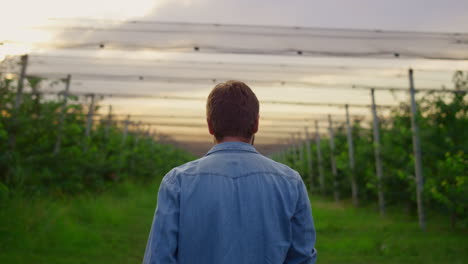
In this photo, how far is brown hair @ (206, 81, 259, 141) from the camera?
1.86 meters

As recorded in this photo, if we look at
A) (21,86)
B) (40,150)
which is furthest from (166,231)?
(40,150)

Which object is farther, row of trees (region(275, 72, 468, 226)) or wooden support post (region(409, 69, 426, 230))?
wooden support post (region(409, 69, 426, 230))

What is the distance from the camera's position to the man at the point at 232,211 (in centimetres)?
173

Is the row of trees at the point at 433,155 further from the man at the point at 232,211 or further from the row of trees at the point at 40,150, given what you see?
the man at the point at 232,211

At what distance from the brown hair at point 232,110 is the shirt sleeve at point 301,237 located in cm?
30

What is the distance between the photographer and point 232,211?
173cm

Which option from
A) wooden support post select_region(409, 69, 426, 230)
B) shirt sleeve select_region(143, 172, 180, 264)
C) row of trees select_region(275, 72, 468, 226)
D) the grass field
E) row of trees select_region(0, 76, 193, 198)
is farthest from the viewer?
wooden support post select_region(409, 69, 426, 230)

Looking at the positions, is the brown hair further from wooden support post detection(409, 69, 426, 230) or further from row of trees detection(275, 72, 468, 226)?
wooden support post detection(409, 69, 426, 230)

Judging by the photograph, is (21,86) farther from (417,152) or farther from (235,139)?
(235,139)

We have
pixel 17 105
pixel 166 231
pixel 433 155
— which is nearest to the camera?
pixel 166 231

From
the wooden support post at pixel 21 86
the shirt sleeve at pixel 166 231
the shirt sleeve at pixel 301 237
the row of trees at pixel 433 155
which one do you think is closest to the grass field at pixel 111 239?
the row of trees at pixel 433 155

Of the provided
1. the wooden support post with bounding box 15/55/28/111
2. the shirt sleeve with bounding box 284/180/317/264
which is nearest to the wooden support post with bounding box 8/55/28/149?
the wooden support post with bounding box 15/55/28/111

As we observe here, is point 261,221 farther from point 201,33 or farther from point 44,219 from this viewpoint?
point 201,33

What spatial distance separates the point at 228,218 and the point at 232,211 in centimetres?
3
